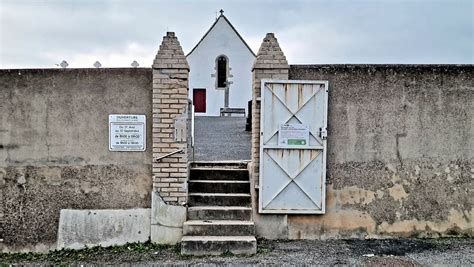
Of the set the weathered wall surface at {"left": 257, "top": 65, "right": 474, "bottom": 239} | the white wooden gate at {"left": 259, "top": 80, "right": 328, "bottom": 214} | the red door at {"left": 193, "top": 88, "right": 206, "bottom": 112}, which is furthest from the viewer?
the red door at {"left": 193, "top": 88, "right": 206, "bottom": 112}

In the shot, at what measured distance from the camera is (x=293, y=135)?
6730 mm

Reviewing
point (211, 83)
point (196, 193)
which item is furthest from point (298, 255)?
Answer: point (211, 83)

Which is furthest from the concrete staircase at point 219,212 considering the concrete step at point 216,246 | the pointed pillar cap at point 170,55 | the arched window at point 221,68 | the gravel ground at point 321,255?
the arched window at point 221,68

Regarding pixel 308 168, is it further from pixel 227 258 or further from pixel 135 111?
pixel 135 111

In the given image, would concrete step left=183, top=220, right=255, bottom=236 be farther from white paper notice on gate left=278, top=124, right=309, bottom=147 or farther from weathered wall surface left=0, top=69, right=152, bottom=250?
white paper notice on gate left=278, top=124, right=309, bottom=147

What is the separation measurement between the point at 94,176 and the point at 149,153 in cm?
93

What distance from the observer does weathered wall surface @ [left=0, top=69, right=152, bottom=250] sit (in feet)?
21.5

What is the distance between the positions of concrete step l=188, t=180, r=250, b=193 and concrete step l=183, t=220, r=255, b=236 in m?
0.85

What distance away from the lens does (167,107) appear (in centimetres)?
656

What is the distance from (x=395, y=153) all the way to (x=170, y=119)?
371cm

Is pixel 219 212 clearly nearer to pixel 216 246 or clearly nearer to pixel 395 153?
pixel 216 246

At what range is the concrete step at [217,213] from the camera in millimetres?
6707

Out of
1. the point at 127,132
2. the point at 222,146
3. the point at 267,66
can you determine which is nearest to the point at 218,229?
the point at 127,132

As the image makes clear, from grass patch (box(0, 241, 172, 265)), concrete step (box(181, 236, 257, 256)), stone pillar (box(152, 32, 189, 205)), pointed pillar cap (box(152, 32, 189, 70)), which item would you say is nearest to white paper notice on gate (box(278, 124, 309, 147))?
stone pillar (box(152, 32, 189, 205))
